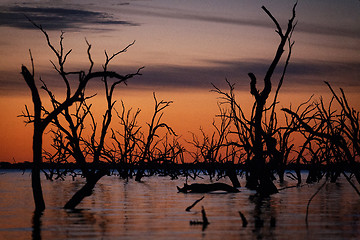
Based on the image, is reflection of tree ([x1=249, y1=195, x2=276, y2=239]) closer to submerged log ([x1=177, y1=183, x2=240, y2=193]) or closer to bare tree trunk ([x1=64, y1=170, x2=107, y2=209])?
submerged log ([x1=177, y1=183, x2=240, y2=193])

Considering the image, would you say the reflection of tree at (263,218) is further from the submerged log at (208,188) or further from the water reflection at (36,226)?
the water reflection at (36,226)

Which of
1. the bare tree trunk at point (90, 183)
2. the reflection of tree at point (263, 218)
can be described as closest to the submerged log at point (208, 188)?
the reflection of tree at point (263, 218)

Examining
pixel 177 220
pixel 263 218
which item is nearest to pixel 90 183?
pixel 177 220

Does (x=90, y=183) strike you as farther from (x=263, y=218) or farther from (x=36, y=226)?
(x=263, y=218)

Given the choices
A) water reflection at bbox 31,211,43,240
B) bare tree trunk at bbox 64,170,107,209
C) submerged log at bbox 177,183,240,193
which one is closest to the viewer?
water reflection at bbox 31,211,43,240

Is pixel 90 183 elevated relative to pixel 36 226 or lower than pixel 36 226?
elevated

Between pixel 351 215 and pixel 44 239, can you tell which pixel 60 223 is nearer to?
pixel 44 239

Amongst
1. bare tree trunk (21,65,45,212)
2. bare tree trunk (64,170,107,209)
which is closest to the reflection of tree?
bare tree trunk (64,170,107,209)

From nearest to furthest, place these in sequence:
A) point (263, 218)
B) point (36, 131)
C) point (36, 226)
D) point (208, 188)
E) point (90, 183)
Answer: point (36, 226), point (263, 218), point (36, 131), point (90, 183), point (208, 188)

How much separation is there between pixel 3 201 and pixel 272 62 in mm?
10539

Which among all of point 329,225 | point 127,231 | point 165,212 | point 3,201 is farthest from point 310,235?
point 3,201

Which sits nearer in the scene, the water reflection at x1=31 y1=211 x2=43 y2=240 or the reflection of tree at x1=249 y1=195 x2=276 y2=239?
the water reflection at x1=31 y1=211 x2=43 y2=240

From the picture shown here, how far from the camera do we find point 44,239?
38.8 feet

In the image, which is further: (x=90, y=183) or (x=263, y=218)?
(x=90, y=183)
